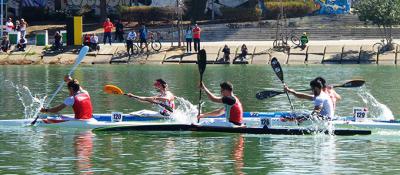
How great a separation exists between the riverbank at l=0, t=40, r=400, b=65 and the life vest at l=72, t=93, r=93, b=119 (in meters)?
34.2

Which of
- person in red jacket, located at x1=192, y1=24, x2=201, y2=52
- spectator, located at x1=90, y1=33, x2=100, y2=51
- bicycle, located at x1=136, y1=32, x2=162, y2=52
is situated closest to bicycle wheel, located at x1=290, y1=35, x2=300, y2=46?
person in red jacket, located at x1=192, y1=24, x2=201, y2=52

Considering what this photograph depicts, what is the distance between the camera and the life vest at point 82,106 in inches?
1192

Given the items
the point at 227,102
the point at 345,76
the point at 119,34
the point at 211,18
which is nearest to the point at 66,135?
the point at 227,102

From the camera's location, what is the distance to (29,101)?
1603 inches

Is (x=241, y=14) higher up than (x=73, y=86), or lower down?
higher up

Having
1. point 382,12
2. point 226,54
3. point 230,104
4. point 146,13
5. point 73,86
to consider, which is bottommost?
point 226,54

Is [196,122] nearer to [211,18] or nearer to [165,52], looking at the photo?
[165,52]

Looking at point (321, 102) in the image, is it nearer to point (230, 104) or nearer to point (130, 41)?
point (230, 104)

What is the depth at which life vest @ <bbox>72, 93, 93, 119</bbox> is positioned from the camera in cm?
3028

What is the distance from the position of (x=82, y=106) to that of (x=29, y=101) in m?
10.4

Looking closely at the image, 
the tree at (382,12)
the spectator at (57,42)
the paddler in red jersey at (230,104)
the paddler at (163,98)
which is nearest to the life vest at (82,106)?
the paddler at (163,98)

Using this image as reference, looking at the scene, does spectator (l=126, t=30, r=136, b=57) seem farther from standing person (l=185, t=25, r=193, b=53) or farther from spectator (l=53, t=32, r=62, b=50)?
spectator (l=53, t=32, r=62, b=50)

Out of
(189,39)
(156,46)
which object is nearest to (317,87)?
(189,39)

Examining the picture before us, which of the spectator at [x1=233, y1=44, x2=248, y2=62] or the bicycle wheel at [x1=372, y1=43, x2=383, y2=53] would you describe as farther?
the bicycle wheel at [x1=372, y1=43, x2=383, y2=53]
